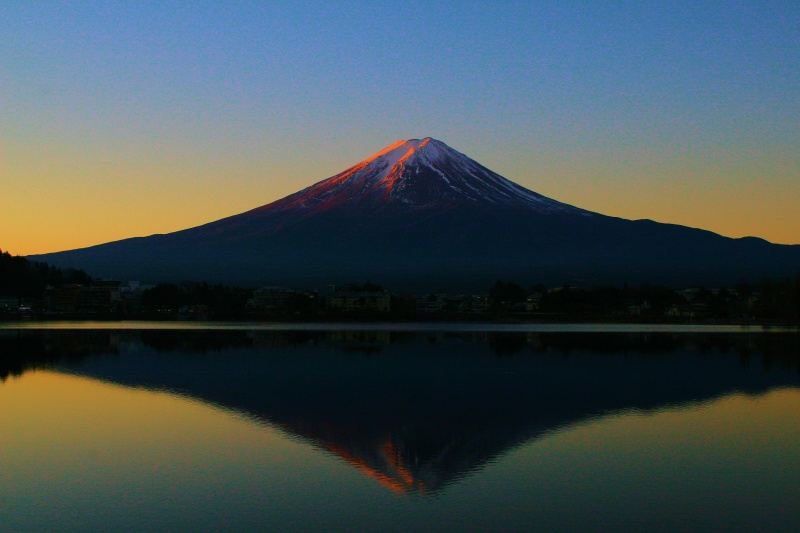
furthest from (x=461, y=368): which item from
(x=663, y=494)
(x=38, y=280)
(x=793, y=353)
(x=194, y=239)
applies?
(x=194, y=239)

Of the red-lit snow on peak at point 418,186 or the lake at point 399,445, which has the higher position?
the red-lit snow on peak at point 418,186

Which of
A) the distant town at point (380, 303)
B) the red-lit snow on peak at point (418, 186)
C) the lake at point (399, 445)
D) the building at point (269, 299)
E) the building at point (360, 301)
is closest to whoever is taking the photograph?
the lake at point (399, 445)

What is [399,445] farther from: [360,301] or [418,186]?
[418,186]

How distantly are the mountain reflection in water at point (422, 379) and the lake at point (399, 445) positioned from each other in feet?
0.28

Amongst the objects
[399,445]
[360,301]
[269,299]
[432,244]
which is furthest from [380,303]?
[399,445]

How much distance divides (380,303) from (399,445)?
60.3 metres

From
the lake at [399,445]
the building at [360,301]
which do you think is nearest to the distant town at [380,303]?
the building at [360,301]

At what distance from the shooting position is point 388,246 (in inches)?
4535

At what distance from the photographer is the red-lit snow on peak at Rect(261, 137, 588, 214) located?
124125mm

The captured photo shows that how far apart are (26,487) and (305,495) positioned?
3.27 metres

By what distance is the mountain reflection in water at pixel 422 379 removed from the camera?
45.2 ft

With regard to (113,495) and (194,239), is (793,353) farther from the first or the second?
(194,239)

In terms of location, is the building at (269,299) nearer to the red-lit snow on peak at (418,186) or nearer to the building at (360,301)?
the building at (360,301)

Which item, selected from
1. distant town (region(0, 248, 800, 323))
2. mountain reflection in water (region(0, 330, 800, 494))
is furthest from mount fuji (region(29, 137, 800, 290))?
mountain reflection in water (region(0, 330, 800, 494))
